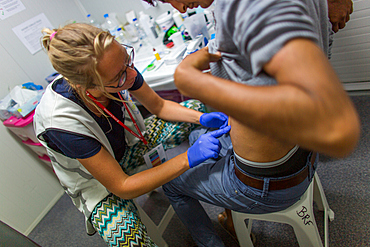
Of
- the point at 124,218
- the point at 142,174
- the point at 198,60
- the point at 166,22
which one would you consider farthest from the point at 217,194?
the point at 166,22

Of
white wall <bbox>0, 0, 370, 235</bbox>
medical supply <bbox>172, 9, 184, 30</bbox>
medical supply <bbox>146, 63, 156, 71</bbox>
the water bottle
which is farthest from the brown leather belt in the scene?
the water bottle

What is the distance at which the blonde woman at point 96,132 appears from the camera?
740 mm

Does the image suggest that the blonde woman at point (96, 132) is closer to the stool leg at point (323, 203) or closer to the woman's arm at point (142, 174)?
the woman's arm at point (142, 174)

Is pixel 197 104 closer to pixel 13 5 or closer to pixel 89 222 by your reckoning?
pixel 89 222

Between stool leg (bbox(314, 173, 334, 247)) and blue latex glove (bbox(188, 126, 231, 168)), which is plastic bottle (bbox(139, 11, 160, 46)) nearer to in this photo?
blue latex glove (bbox(188, 126, 231, 168))

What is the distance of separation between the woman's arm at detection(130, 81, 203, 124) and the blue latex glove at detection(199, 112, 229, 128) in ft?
0.24

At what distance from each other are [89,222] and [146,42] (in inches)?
59.1

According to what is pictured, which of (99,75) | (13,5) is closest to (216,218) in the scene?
(99,75)

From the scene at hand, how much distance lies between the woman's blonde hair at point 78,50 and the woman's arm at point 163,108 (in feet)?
1.29

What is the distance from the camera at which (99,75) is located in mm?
756

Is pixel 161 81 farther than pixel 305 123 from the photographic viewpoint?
Yes

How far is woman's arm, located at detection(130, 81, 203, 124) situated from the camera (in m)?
1.15

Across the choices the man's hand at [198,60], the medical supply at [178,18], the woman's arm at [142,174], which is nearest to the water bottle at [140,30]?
the medical supply at [178,18]

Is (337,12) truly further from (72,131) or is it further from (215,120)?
(72,131)
